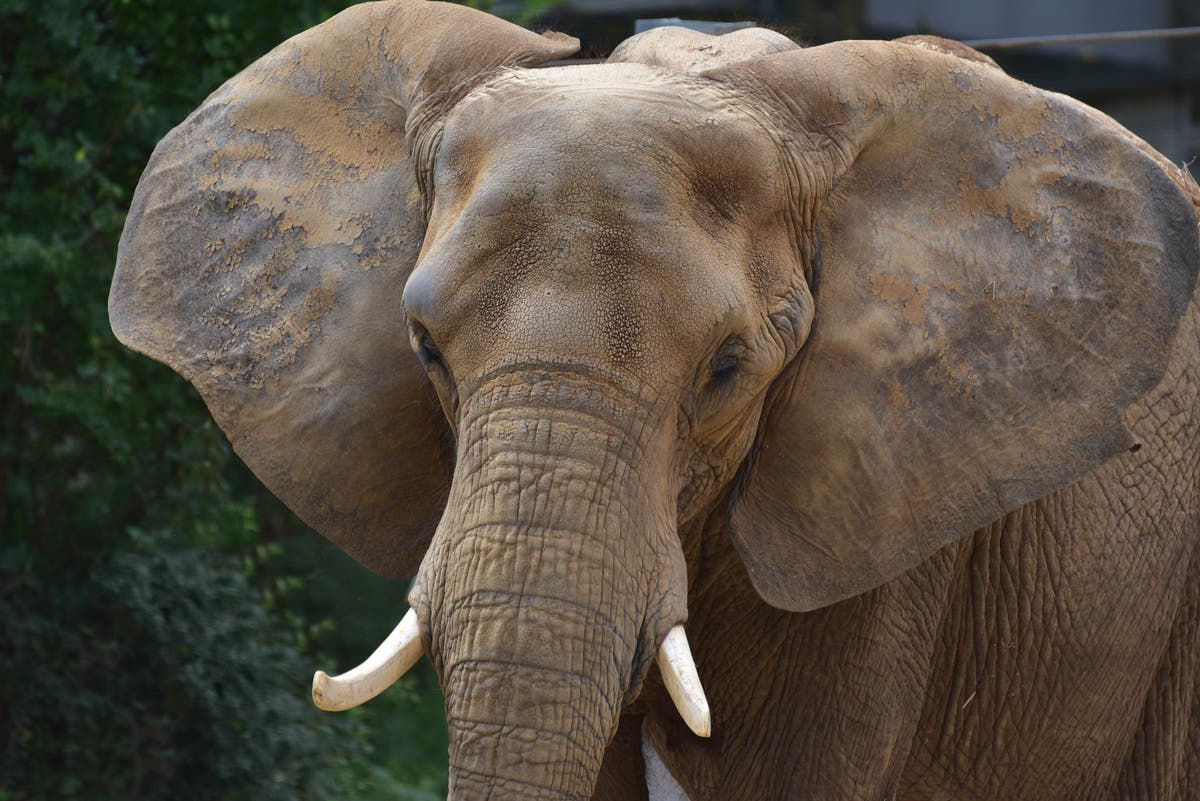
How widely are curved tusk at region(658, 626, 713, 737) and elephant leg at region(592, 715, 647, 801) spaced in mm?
1160

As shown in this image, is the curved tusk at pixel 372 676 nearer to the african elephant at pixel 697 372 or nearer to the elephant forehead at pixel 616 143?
the african elephant at pixel 697 372

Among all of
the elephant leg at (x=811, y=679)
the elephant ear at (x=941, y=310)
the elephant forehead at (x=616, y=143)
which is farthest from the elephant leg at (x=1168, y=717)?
the elephant forehead at (x=616, y=143)

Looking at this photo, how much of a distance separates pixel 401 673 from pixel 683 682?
42cm

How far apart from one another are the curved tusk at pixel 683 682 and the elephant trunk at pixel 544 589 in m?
0.02

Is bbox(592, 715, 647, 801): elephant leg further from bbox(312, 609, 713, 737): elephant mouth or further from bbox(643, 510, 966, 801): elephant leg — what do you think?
bbox(312, 609, 713, 737): elephant mouth

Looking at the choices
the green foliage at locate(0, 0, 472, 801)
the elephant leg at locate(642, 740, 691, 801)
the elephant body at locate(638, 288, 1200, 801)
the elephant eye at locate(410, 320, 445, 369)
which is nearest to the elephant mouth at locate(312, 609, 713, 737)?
the elephant eye at locate(410, 320, 445, 369)

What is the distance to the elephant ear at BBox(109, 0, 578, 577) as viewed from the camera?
11.3 ft

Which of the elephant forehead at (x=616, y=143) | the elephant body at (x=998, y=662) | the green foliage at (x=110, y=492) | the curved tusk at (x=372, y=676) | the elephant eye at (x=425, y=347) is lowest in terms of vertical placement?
the green foliage at (x=110, y=492)

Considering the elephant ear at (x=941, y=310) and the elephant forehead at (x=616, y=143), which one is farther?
the elephant ear at (x=941, y=310)

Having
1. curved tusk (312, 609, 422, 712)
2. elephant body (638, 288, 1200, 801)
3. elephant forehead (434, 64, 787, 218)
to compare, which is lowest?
elephant body (638, 288, 1200, 801)

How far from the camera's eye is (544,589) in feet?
9.19

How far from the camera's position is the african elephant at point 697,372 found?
2883 mm

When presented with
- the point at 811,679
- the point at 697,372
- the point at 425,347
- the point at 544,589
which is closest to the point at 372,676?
the point at 544,589

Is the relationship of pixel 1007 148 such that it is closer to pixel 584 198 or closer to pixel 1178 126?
pixel 584 198
